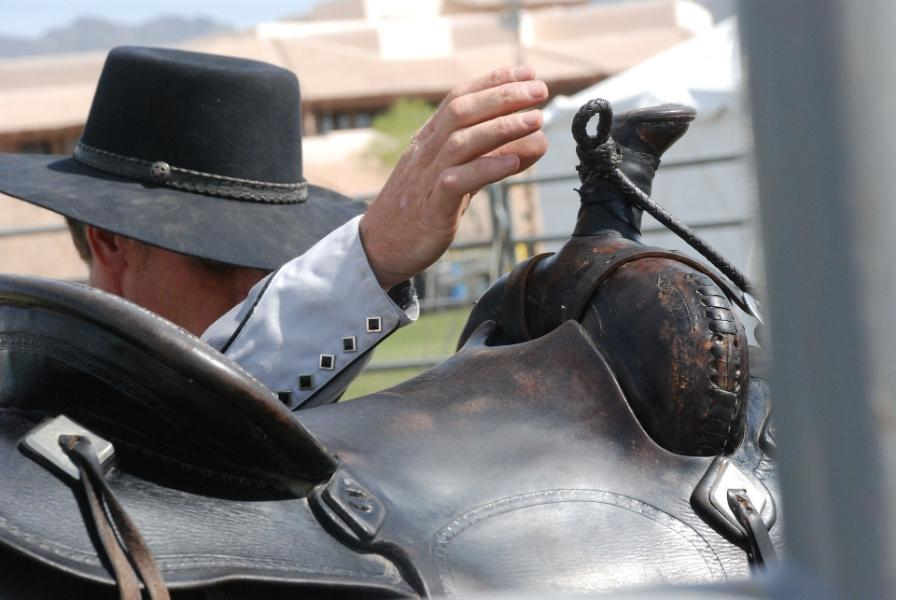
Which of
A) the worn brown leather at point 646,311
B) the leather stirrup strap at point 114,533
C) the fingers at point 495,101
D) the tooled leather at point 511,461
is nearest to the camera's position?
the leather stirrup strap at point 114,533

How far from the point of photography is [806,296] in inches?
10.0

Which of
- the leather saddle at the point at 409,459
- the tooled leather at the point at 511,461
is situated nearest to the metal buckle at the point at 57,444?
the leather saddle at the point at 409,459

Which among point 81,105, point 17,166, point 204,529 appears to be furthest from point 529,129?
point 81,105

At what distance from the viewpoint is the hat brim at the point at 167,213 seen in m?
1.39

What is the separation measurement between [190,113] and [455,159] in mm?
674

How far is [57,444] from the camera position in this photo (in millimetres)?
669

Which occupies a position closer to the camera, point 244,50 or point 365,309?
point 365,309

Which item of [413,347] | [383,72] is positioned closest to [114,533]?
[413,347]

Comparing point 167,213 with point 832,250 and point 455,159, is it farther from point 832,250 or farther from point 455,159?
point 832,250

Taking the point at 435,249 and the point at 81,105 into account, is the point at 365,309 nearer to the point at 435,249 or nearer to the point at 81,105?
the point at 435,249

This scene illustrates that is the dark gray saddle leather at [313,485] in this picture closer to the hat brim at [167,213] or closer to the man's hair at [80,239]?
the hat brim at [167,213]

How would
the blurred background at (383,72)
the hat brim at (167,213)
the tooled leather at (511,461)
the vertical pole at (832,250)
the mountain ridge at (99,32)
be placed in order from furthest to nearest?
the mountain ridge at (99,32) < the blurred background at (383,72) < the hat brim at (167,213) < the tooled leather at (511,461) < the vertical pole at (832,250)

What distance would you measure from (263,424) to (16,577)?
0.16 metres

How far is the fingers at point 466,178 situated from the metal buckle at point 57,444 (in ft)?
1.31
